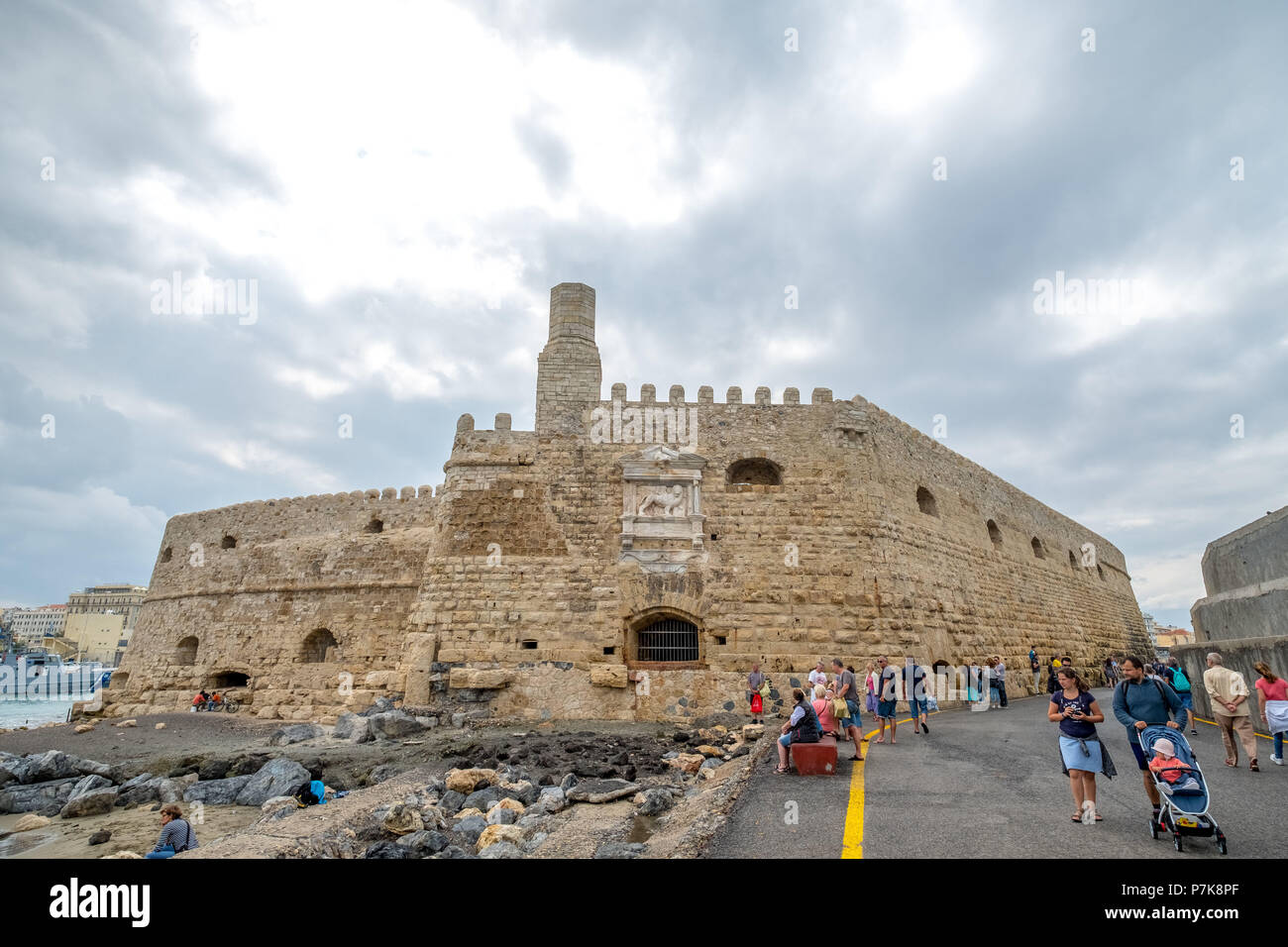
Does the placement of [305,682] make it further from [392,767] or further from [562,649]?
[392,767]

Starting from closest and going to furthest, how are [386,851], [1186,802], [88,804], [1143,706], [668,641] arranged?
1. [1186,802]
2. [1143,706]
3. [386,851]
4. [88,804]
5. [668,641]

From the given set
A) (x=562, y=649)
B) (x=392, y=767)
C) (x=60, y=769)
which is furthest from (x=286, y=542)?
(x=392, y=767)

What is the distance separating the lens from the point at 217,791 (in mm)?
9000

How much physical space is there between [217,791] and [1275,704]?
13042 millimetres

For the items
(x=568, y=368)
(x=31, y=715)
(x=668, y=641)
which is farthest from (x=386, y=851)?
(x=31, y=715)

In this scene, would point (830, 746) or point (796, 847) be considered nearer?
point (796, 847)

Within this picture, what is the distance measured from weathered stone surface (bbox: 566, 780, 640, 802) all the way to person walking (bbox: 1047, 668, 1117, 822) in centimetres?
465

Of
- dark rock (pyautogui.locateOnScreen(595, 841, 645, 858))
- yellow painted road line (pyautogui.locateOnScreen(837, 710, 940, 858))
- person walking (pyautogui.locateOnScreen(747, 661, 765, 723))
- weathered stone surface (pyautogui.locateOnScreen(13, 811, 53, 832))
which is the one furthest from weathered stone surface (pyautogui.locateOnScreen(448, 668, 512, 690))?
dark rock (pyautogui.locateOnScreen(595, 841, 645, 858))

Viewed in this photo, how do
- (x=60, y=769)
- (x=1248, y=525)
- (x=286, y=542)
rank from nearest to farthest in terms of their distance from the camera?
(x=1248, y=525) < (x=60, y=769) < (x=286, y=542)

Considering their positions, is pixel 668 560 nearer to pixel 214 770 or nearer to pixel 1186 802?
pixel 214 770

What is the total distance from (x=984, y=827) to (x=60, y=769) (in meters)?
13.6

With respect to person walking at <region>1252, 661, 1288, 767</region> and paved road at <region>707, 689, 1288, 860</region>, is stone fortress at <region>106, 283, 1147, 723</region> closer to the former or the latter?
paved road at <region>707, 689, 1288, 860</region>

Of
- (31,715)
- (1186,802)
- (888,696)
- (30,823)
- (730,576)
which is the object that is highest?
(730,576)

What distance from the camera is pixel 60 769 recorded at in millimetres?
10672
